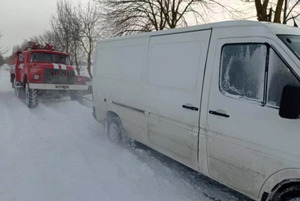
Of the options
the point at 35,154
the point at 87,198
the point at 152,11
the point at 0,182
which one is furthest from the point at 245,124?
the point at 152,11

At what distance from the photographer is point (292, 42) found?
288 cm

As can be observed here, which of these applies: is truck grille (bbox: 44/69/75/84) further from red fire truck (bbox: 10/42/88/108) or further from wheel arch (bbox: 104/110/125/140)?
wheel arch (bbox: 104/110/125/140)

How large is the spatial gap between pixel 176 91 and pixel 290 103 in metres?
1.75

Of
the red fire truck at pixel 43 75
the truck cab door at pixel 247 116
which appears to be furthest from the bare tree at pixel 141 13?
the truck cab door at pixel 247 116

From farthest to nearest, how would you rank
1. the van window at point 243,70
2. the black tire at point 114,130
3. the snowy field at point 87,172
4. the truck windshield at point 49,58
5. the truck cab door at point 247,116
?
1. the truck windshield at point 49,58
2. the black tire at point 114,130
3. the snowy field at point 87,172
4. the van window at point 243,70
5. the truck cab door at point 247,116

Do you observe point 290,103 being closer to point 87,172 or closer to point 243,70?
point 243,70

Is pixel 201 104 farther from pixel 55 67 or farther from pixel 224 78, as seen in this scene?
pixel 55 67

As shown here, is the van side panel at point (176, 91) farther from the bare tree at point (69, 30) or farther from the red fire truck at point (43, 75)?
the bare tree at point (69, 30)

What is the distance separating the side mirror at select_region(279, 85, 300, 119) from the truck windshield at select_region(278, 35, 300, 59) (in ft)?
1.57

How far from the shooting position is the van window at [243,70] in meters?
2.93

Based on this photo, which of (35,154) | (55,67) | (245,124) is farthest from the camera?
(55,67)

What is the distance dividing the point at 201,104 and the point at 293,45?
1222 millimetres

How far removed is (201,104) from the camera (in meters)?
3.53

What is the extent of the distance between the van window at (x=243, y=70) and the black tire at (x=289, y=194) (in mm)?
913
